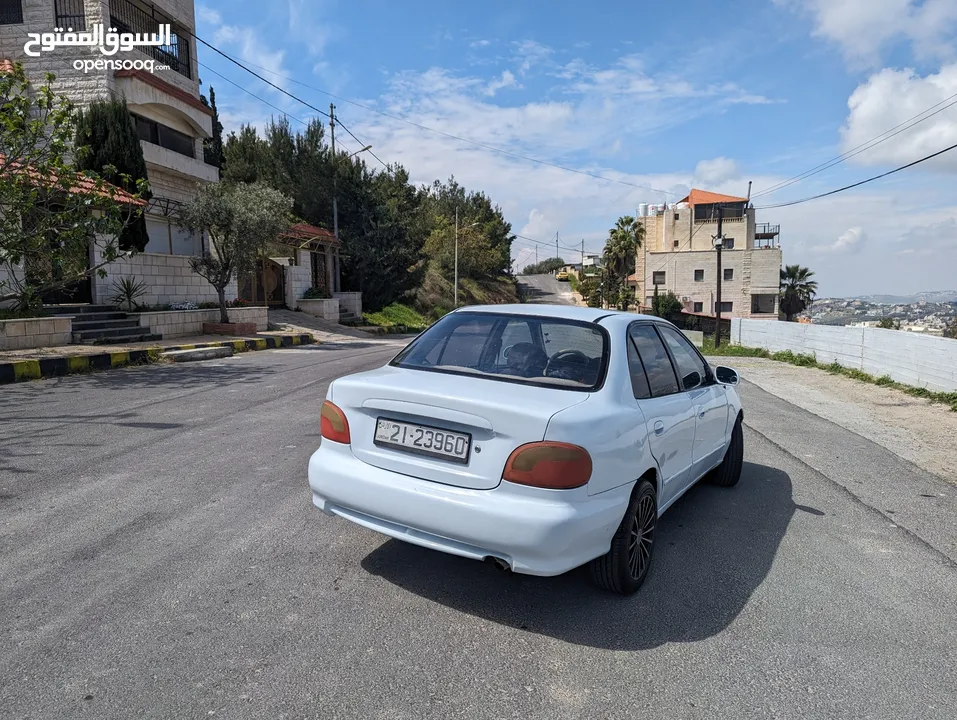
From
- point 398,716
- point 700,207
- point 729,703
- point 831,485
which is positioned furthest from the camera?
point 700,207

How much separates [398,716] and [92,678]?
1214 mm

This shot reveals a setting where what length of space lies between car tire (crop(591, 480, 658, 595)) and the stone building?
57.7 metres

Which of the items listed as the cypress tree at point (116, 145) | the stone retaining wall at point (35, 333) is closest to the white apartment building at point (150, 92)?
the cypress tree at point (116, 145)

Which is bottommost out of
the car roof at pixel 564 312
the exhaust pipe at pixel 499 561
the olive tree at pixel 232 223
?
the exhaust pipe at pixel 499 561

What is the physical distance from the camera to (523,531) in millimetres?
2764

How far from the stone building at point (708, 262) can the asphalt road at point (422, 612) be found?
185ft

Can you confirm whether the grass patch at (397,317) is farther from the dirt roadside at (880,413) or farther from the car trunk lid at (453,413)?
the car trunk lid at (453,413)

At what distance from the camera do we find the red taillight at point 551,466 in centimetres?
281

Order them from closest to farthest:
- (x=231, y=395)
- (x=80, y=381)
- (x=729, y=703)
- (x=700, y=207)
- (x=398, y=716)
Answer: (x=398, y=716) < (x=729, y=703) < (x=231, y=395) < (x=80, y=381) < (x=700, y=207)

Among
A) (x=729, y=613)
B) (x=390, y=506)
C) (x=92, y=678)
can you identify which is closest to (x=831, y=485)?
(x=729, y=613)

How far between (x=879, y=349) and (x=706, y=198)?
5969cm

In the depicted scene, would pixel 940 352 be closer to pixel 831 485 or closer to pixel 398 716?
pixel 831 485

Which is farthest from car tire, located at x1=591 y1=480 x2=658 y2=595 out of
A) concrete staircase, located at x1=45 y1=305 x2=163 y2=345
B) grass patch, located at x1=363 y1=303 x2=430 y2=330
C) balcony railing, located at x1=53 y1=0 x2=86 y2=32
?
grass patch, located at x1=363 y1=303 x2=430 y2=330

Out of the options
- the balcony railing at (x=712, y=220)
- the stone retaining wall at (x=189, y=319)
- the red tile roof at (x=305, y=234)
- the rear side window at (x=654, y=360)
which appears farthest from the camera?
the balcony railing at (x=712, y=220)
